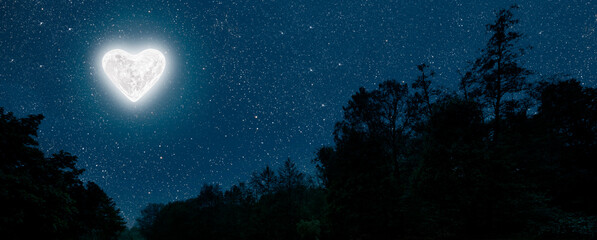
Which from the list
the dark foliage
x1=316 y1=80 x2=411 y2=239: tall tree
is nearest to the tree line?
x1=316 y1=80 x2=411 y2=239: tall tree

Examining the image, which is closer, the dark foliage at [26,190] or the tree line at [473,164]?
the dark foliage at [26,190]

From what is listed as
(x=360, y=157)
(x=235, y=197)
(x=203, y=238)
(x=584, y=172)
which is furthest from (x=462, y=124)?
(x=235, y=197)

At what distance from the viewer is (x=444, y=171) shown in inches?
450

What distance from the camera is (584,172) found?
14.5 metres

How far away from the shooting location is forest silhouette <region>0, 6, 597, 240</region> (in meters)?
10.5

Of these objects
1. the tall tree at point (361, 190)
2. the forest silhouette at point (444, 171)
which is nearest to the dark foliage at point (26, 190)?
the forest silhouette at point (444, 171)

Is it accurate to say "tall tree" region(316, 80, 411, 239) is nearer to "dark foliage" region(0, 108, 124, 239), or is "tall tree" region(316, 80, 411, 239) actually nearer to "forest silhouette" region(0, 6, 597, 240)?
"forest silhouette" region(0, 6, 597, 240)

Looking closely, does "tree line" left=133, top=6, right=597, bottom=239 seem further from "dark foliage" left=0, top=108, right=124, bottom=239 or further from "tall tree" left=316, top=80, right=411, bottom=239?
"dark foliage" left=0, top=108, right=124, bottom=239

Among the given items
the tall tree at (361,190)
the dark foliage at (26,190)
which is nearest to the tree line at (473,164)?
the tall tree at (361,190)

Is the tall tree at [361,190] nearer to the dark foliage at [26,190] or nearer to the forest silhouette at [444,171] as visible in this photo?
the forest silhouette at [444,171]

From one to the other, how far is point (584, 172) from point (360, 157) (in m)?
14.7

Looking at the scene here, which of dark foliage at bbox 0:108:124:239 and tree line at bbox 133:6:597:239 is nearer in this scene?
dark foliage at bbox 0:108:124:239

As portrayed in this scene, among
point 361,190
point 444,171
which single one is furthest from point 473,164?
point 361,190

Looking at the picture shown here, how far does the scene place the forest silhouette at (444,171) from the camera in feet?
34.4
